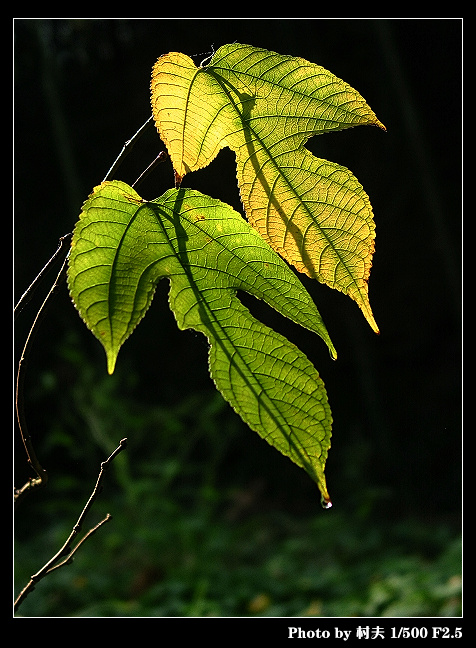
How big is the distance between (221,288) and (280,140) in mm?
115

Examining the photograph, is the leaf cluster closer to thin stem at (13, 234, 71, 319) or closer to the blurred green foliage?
thin stem at (13, 234, 71, 319)

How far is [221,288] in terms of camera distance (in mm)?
440

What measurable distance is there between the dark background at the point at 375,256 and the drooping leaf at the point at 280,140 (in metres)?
2.65

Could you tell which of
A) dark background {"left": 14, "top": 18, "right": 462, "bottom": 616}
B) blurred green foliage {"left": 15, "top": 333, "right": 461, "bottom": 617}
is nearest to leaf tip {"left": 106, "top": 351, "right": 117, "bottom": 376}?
blurred green foliage {"left": 15, "top": 333, "right": 461, "bottom": 617}

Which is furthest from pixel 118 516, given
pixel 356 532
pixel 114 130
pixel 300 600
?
pixel 114 130

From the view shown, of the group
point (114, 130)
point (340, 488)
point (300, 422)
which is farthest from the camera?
point (114, 130)

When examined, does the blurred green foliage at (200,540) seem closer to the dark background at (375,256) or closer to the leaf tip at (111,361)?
the dark background at (375,256)

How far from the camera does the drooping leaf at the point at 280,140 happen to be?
1.42 feet

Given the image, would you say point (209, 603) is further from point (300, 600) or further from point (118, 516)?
point (118, 516)

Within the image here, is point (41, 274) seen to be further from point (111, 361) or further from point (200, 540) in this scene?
point (200, 540)

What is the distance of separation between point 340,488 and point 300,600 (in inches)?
41.1

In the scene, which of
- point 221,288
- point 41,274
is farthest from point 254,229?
point 41,274
